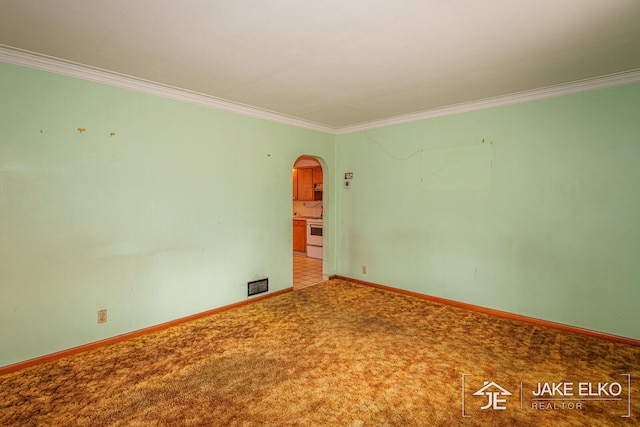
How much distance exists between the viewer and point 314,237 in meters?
7.36

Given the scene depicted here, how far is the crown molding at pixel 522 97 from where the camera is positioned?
117 inches

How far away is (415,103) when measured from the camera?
12.8 ft

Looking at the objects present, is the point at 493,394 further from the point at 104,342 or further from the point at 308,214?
the point at 308,214

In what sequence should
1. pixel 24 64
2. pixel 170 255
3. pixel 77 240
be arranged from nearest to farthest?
pixel 24 64 < pixel 77 240 < pixel 170 255

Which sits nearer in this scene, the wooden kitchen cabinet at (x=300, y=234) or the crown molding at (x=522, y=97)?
the crown molding at (x=522, y=97)

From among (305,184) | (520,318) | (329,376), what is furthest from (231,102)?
(520,318)

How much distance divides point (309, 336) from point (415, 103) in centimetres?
308

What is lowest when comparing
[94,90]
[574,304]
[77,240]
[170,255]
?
[574,304]

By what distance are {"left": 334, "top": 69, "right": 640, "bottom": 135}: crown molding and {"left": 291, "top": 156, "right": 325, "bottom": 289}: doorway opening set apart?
9.00 ft

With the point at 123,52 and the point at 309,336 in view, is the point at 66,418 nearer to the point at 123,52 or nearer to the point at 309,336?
the point at 309,336

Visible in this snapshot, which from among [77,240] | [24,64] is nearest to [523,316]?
[77,240]

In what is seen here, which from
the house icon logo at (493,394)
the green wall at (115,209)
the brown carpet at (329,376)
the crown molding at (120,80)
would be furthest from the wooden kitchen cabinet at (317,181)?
the house icon logo at (493,394)

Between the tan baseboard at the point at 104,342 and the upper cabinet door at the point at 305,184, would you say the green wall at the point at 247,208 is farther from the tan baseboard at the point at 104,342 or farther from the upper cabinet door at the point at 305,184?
the upper cabinet door at the point at 305,184

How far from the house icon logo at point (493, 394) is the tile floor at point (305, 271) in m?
3.07
